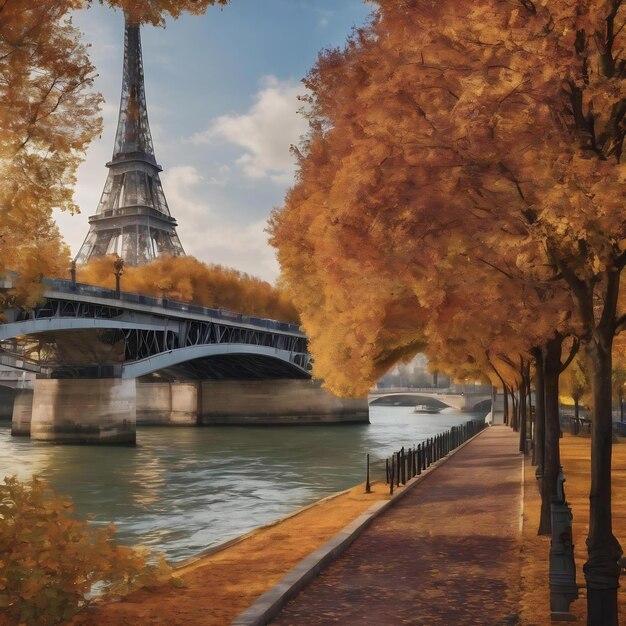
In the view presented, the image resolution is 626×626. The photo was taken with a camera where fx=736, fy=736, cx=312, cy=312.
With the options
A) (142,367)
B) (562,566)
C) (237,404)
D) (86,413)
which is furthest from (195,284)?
(562,566)

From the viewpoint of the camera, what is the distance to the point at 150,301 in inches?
2398

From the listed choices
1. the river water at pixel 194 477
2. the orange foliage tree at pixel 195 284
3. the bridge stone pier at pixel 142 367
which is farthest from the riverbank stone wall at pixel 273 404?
the orange foliage tree at pixel 195 284

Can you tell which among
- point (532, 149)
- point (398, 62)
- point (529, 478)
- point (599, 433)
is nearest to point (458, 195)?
point (532, 149)

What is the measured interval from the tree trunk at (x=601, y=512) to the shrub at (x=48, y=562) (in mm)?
5211

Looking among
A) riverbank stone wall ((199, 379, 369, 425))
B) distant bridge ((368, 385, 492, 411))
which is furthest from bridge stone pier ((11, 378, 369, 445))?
distant bridge ((368, 385, 492, 411))

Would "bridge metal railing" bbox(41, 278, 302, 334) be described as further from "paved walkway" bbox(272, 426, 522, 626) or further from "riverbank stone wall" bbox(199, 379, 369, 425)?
"paved walkway" bbox(272, 426, 522, 626)

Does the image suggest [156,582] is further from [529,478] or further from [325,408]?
[325,408]

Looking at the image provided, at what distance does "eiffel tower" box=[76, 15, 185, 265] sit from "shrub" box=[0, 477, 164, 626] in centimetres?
10780

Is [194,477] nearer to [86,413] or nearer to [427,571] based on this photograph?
[86,413]

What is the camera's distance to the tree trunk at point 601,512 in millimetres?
7535

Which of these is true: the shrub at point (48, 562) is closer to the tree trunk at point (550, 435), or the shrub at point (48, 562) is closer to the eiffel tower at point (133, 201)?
the tree trunk at point (550, 435)

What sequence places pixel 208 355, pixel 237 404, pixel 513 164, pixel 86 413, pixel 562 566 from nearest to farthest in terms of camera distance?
pixel 562 566 → pixel 513 164 → pixel 86 413 → pixel 208 355 → pixel 237 404

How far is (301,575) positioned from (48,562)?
3.24 meters

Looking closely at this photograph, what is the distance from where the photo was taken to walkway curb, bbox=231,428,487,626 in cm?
790
